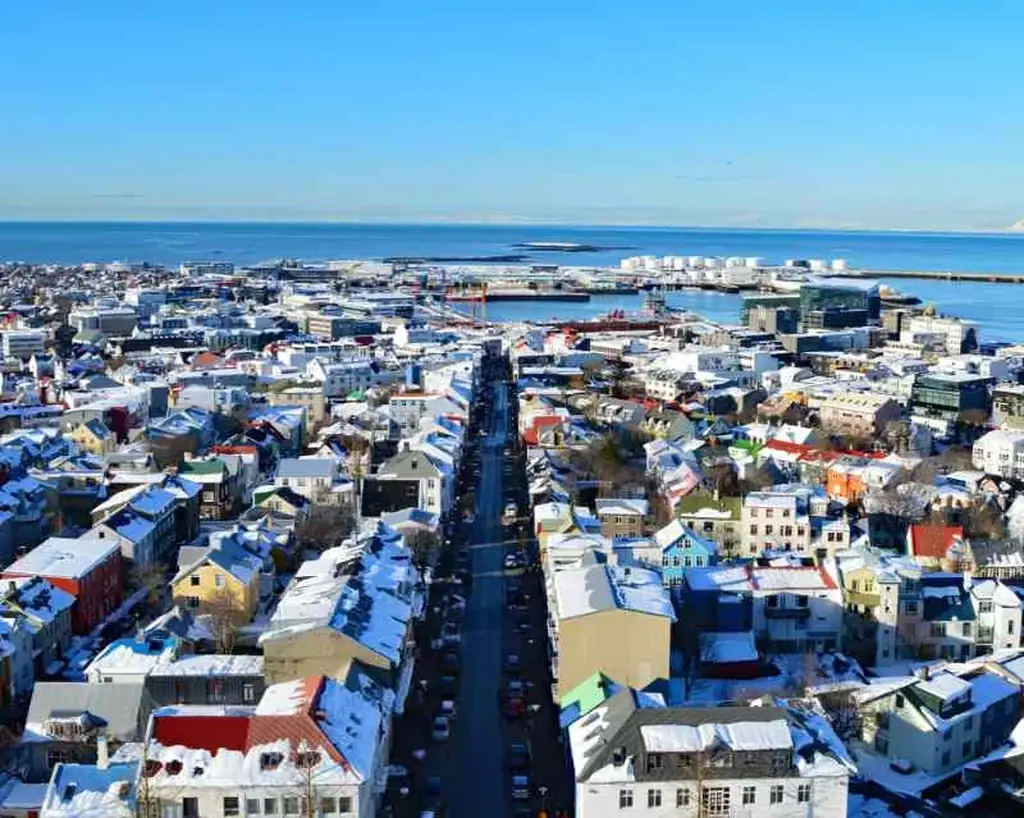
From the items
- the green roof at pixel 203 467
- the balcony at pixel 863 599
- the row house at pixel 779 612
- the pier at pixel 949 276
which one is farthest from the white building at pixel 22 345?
the pier at pixel 949 276

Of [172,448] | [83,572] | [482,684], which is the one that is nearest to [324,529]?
[83,572]

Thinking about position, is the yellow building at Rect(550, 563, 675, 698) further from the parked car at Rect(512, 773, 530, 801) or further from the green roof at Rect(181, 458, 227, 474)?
the green roof at Rect(181, 458, 227, 474)

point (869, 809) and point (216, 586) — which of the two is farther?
point (216, 586)

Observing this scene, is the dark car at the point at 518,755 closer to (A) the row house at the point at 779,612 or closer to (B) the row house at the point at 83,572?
(A) the row house at the point at 779,612

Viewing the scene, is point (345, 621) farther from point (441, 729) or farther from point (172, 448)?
point (172, 448)

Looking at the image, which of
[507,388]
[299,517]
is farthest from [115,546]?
[507,388]

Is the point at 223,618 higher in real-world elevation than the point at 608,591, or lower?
lower
